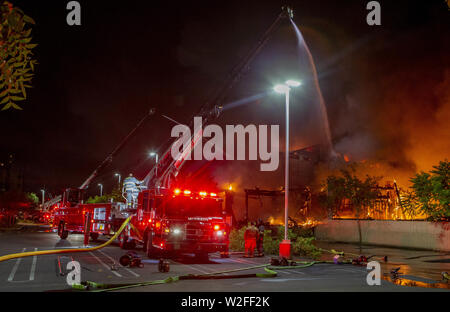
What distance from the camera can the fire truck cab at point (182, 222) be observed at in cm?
1209

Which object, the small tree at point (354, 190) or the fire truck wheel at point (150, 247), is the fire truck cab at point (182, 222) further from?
the small tree at point (354, 190)

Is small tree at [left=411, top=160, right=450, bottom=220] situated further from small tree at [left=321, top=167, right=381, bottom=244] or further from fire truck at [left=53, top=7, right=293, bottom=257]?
fire truck at [left=53, top=7, right=293, bottom=257]

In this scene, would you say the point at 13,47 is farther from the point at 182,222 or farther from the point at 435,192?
the point at 435,192

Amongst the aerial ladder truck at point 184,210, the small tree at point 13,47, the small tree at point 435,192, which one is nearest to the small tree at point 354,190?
the small tree at point 435,192

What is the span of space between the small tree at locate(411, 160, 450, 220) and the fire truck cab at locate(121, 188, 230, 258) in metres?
11.0

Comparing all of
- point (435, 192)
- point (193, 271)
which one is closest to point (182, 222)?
point (193, 271)

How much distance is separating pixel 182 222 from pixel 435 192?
499 inches

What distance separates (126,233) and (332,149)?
85.8ft

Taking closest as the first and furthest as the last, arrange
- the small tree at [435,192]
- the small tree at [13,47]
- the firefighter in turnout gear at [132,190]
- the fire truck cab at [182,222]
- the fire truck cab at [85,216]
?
the small tree at [13,47] < the fire truck cab at [182,222] < the firefighter in turnout gear at [132,190] < the fire truck cab at [85,216] < the small tree at [435,192]

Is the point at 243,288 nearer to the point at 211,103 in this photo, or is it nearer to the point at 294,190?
the point at 211,103

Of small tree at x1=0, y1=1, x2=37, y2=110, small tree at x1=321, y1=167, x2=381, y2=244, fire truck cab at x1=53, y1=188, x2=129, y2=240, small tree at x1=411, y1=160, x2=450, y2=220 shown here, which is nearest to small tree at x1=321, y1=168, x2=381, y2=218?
small tree at x1=321, y1=167, x2=381, y2=244

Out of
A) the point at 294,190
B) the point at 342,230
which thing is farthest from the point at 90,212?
the point at 294,190

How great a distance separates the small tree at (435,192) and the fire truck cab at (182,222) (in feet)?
36.1

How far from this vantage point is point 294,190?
34.6 metres
